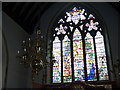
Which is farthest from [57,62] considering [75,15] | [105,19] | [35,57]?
[35,57]

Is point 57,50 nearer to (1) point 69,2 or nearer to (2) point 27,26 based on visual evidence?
(2) point 27,26

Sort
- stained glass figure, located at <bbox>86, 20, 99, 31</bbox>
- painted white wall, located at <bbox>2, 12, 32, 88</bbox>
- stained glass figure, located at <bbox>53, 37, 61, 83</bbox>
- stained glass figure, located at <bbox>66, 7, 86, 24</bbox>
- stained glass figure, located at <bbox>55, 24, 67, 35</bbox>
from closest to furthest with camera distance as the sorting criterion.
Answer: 1. painted white wall, located at <bbox>2, 12, 32, 88</bbox>
2. stained glass figure, located at <bbox>53, 37, 61, 83</bbox>
3. stained glass figure, located at <bbox>86, 20, 99, 31</bbox>
4. stained glass figure, located at <bbox>55, 24, 67, 35</bbox>
5. stained glass figure, located at <bbox>66, 7, 86, 24</bbox>

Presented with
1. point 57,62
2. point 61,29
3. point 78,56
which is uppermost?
point 61,29

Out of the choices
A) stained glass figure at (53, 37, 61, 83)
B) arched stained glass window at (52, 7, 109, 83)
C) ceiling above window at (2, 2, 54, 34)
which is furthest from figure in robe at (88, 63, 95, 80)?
ceiling above window at (2, 2, 54, 34)

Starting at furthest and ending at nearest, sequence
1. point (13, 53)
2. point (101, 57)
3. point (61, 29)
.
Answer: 1. point (61, 29)
2. point (101, 57)
3. point (13, 53)

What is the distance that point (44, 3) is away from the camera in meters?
9.11

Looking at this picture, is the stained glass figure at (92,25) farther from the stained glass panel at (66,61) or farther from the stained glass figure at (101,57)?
A: the stained glass panel at (66,61)

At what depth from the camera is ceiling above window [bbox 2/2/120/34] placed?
747cm

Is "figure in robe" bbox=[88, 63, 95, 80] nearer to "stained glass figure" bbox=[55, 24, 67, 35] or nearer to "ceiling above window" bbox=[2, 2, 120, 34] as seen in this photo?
"stained glass figure" bbox=[55, 24, 67, 35]

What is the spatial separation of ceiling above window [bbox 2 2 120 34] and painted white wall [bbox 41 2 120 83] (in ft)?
0.92

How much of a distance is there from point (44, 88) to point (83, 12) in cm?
444

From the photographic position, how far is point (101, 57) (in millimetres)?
7988

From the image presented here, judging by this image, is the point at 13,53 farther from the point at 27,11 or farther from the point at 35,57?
the point at 35,57

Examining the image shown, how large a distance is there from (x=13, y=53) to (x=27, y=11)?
2.39 meters
